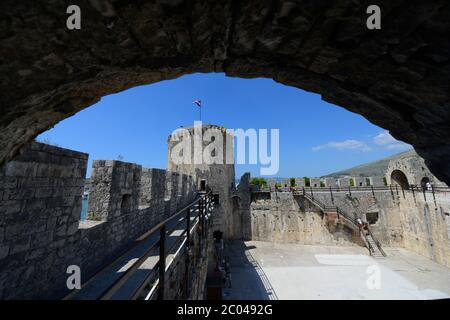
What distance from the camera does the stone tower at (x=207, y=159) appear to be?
698 inches

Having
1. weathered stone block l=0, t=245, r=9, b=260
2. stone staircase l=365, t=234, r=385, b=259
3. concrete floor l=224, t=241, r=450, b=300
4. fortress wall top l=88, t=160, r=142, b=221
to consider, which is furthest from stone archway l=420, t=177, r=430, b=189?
weathered stone block l=0, t=245, r=9, b=260

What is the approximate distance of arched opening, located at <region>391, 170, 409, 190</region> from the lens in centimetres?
1617

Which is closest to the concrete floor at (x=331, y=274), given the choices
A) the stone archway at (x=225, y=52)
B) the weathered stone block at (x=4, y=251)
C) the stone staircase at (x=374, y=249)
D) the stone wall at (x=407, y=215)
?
the stone staircase at (x=374, y=249)

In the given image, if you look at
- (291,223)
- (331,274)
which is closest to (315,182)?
(291,223)

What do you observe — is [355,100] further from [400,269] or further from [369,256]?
[369,256]

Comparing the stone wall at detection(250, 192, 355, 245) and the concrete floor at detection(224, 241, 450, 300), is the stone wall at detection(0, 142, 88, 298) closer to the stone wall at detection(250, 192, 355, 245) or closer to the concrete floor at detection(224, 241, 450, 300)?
the concrete floor at detection(224, 241, 450, 300)

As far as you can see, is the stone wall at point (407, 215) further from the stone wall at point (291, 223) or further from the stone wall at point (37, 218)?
the stone wall at point (37, 218)

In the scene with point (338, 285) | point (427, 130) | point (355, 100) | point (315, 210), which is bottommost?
point (338, 285)

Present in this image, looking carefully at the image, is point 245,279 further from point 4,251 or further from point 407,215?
point 407,215

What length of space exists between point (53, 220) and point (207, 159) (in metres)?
15.1

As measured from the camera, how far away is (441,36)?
3.29 feet

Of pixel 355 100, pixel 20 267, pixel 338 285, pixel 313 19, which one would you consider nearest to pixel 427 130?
pixel 355 100
